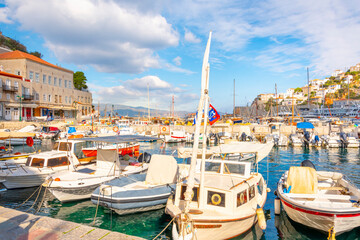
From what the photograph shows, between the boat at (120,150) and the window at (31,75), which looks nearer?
the boat at (120,150)

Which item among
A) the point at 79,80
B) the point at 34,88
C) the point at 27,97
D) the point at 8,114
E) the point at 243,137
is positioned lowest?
the point at 243,137

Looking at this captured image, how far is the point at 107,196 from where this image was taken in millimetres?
10945

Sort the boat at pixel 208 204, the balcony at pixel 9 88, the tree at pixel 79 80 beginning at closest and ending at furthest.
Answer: the boat at pixel 208 204, the balcony at pixel 9 88, the tree at pixel 79 80

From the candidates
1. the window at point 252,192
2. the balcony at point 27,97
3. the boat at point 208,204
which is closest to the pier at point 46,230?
the boat at point 208,204

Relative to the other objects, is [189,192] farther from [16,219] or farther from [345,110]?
[345,110]

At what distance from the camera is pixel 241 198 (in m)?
8.66

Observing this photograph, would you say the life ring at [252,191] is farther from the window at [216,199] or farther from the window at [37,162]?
the window at [37,162]

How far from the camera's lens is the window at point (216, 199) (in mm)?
8208

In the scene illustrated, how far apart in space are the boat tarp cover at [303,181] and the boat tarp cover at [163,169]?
19.1ft

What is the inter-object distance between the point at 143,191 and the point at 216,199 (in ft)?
14.5

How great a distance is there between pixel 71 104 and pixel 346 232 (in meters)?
66.1

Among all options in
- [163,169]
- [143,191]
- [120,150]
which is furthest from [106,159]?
[120,150]

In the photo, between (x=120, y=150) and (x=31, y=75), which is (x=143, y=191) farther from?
(x=31, y=75)

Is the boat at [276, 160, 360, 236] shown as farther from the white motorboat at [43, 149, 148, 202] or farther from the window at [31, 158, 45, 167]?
the window at [31, 158, 45, 167]
